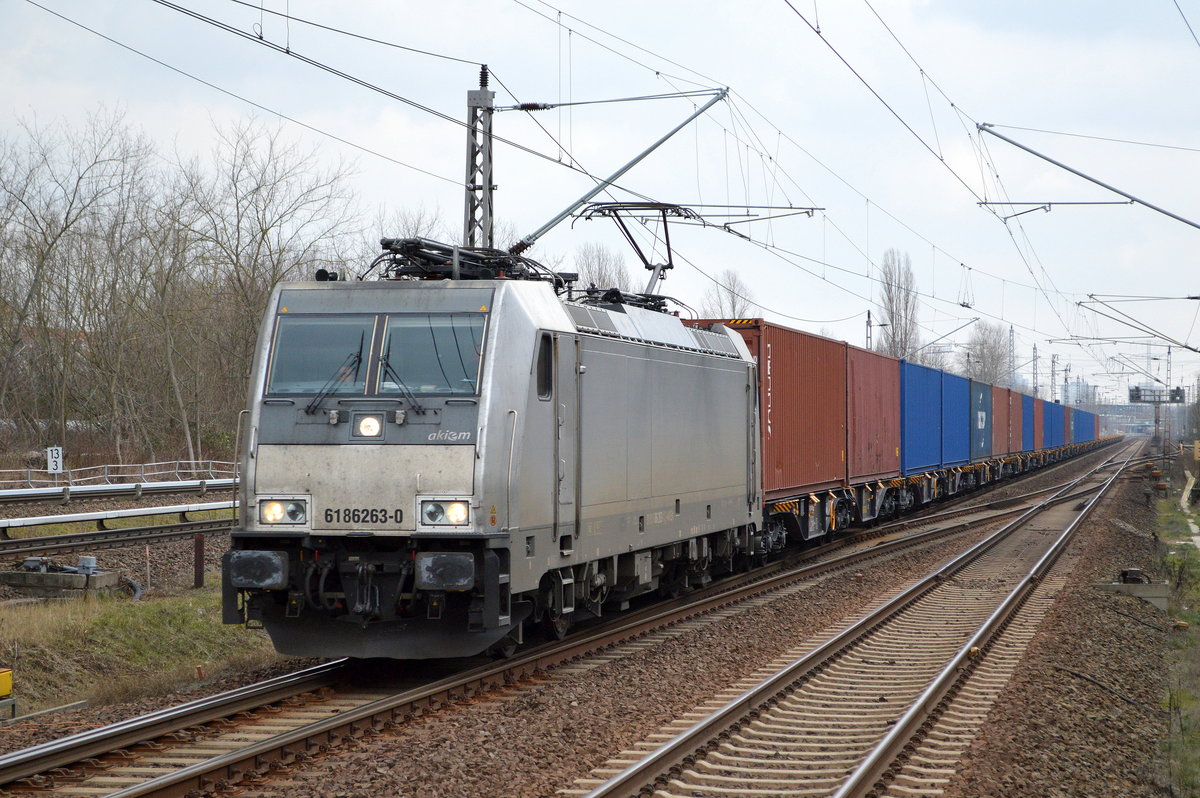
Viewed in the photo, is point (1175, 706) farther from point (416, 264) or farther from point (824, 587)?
point (416, 264)

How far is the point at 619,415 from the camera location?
1095 centimetres

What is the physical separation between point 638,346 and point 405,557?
12.8 ft

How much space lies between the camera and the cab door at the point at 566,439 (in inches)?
380

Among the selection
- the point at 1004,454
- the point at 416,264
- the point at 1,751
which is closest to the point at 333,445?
the point at 416,264

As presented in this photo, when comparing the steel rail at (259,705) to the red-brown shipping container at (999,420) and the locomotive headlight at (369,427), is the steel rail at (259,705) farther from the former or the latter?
the red-brown shipping container at (999,420)

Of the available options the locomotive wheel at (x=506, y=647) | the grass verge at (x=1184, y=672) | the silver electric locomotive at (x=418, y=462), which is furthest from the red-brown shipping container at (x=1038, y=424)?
the locomotive wheel at (x=506, y=647)

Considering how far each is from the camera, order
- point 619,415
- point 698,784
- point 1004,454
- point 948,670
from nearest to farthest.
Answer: point 698,784, point 948,670, point 619,415, point 1004,454

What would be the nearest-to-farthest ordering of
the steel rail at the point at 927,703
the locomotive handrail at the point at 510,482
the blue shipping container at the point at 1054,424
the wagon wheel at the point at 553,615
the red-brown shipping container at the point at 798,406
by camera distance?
the steel rail at the point at 927,703, the locomotive handrail at the point at 510,482, the wagon wheel at the point at 553,615, the red-brown shipping container at the point at 798,406, the blue shipping container at the point at 1054,424

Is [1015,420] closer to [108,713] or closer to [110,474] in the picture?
[110,474]

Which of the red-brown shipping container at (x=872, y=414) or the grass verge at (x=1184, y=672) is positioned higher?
the red-brown shipping container at (x=872, y=414)

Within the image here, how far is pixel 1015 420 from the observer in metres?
43.9

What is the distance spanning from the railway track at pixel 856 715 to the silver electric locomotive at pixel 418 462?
74.1 inches

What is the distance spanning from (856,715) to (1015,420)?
37967 millimetres

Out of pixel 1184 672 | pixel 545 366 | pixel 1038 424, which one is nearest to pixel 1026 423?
pixel 1038 424
